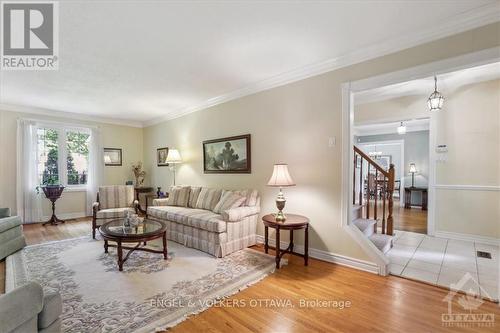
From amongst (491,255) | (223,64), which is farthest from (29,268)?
(491,255)

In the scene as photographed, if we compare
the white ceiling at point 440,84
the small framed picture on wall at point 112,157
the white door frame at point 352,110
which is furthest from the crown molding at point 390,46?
the small framed picture on wall at point 112,157

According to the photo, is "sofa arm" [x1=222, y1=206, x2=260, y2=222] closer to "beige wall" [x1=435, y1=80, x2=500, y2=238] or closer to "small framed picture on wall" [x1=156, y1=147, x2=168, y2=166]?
"small framed picture on wall" [x1=156, y1=147, x2=168, y2=166]

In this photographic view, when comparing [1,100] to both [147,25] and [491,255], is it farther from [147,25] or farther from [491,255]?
[491,255]

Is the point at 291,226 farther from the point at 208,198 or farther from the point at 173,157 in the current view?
the point at 173,157

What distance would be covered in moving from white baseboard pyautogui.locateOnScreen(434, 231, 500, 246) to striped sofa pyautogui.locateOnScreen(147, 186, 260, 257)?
3394 mm

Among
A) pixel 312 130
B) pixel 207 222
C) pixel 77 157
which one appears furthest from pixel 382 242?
pixel 77 157

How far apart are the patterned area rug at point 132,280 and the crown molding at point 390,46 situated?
256 cm

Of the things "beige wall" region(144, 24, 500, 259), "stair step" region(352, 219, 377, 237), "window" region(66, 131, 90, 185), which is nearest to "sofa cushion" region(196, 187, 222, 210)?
"beige wall" region(144, 24, 500, 259)

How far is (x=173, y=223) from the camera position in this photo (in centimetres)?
395

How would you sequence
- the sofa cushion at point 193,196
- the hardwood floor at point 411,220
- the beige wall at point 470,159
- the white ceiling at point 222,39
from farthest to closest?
the hardwood floor at point 411,220
the sofa cushion at point 193,196
the beige wall at point 470,159
the white ceiling at point 222,39

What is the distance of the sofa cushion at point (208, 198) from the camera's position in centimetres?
413

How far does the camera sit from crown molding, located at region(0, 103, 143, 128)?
199 inches

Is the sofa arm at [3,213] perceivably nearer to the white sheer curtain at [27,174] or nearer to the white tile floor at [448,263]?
the white sheer curtain at [27,174]

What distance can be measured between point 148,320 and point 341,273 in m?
2.07
